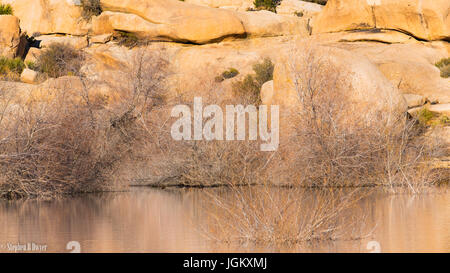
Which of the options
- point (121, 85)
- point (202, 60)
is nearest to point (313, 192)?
point (121, 85)

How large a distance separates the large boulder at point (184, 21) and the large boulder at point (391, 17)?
4.03 metres

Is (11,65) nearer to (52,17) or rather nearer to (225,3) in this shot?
(52,17)

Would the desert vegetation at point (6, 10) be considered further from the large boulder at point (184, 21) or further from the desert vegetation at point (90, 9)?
the large boulder at point (184, 21)

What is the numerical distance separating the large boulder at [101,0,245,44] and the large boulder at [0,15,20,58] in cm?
470

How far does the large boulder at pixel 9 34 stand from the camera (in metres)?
34.1

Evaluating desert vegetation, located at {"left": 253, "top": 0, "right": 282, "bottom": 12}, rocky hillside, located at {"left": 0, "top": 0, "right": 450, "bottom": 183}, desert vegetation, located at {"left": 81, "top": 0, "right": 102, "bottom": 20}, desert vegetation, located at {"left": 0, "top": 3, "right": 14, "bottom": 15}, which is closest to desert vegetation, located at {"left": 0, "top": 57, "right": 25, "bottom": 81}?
rocky hillside, located at {"left": 0, "top": 0, "right": 450, "bottom": 183}

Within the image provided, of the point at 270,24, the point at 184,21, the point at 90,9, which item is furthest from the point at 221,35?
the point at 90,9

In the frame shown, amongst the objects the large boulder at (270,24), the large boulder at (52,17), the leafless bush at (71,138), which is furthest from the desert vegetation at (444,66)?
the large boulder at (52,17)

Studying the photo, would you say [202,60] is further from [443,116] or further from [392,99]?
[392,99]

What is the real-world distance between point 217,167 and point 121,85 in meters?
4.72

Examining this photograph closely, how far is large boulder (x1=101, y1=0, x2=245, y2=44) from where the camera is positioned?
115 feet

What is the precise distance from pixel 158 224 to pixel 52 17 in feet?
89.7

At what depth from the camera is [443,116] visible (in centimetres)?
2467

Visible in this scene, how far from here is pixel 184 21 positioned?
35062 millimetres
